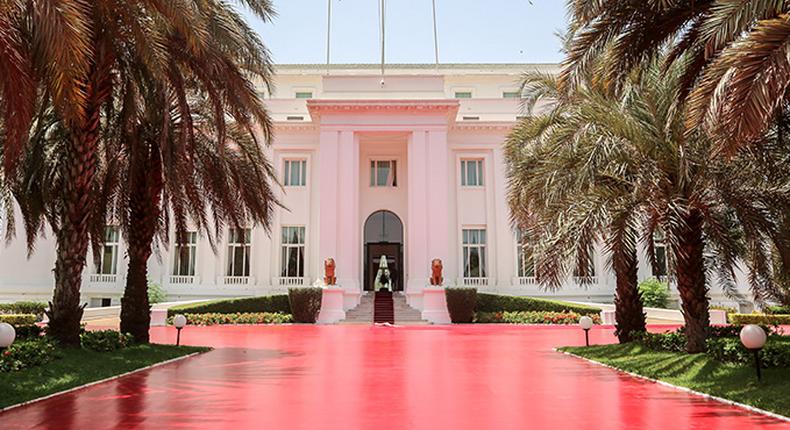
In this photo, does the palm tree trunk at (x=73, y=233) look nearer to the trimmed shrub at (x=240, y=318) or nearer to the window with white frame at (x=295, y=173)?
the trimmed shrub at (x=240, y=318)

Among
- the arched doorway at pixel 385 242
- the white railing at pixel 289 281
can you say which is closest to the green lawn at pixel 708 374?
the white railing at pixel 289 281

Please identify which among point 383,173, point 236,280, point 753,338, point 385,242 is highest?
point 383,173

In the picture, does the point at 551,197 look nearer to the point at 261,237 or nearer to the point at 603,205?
the point at 603,205

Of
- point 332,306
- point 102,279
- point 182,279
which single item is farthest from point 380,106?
point 102,279

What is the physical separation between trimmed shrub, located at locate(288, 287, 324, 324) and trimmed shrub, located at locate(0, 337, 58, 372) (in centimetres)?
1689

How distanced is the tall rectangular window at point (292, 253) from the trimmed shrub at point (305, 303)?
5.94 metres

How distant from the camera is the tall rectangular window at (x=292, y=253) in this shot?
110 feet

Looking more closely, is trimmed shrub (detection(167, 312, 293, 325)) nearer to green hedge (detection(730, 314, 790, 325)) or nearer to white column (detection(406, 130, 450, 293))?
white column (detection(406, 130, 450, 293))

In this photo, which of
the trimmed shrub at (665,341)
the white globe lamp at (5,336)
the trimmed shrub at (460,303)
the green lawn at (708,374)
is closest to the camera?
the green lawn at (708,374)

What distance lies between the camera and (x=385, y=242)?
3503 centimetres

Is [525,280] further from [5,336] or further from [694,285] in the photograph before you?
[5,336]

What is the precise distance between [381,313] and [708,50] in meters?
22.8

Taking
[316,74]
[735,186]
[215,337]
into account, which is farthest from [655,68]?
[316,74]

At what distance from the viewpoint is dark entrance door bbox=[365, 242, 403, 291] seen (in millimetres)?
35031
